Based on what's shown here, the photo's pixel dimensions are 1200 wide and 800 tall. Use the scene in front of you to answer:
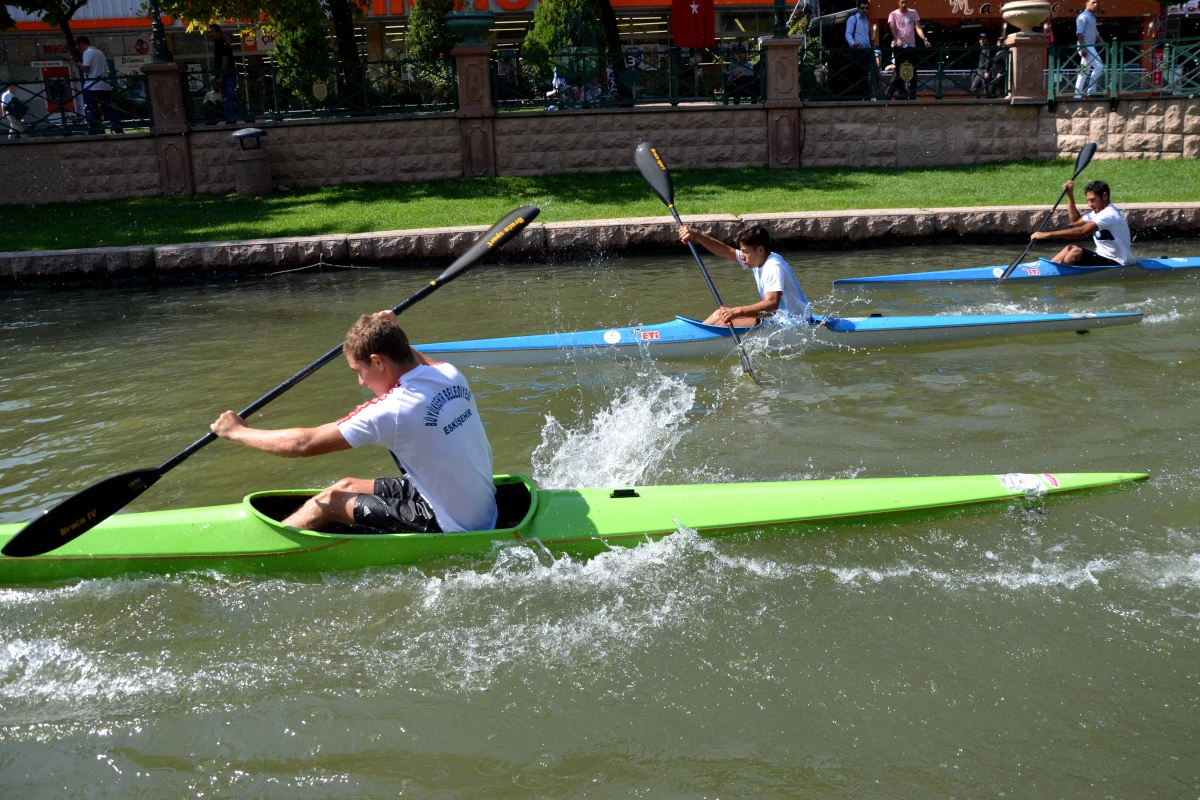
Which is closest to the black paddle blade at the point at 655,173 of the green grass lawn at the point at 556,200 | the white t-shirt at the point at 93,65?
the green grass lawn at the point at 556,200

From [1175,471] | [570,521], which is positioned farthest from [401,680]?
[1175,471]

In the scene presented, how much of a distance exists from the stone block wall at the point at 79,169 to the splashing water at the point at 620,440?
11.1 metres

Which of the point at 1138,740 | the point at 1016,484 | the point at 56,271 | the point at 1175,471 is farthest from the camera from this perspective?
the point at 56,271

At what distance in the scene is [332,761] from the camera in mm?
3621

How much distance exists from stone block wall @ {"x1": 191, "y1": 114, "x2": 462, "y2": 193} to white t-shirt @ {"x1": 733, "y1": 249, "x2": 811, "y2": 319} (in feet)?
28.8

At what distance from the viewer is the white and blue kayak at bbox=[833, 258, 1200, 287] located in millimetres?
10547

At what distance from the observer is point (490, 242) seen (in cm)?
652

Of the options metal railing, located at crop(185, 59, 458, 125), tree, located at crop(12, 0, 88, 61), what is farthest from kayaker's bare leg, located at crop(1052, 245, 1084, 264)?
tree, located at crop(12, 0, 88, 61)

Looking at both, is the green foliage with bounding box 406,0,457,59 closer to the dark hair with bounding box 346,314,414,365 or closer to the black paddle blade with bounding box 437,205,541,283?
the black paddle blade with bounding box 437,205,541,283

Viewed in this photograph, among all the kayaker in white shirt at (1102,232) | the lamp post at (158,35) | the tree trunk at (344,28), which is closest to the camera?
the kayaker in white shirt at (1102,232)

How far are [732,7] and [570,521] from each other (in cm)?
2879

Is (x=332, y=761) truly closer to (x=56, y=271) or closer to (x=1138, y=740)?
(x=1138, y=740)

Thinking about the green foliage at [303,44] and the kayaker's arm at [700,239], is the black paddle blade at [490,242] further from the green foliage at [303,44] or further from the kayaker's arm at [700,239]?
the green foliage at [303,44]

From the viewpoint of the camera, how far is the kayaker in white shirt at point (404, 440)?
14.0ft
